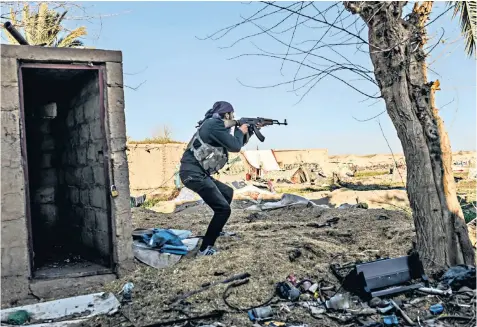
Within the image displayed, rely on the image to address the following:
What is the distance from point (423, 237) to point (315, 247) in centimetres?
123

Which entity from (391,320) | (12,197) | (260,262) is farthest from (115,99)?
(391,320)

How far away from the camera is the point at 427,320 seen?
3615 mm

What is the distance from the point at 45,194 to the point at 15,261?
2.55 metres

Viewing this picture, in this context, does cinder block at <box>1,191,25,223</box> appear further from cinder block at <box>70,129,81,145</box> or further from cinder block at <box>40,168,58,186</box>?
cinder block at <box>40,168,58,186</box>

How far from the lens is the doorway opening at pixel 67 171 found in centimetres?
510

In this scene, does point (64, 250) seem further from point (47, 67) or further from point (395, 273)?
point (395, 273)

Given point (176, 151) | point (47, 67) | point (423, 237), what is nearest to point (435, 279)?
point (423, 237)

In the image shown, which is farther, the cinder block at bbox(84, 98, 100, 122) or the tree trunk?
the cinder block at bbox(84, 98, 100, 122)

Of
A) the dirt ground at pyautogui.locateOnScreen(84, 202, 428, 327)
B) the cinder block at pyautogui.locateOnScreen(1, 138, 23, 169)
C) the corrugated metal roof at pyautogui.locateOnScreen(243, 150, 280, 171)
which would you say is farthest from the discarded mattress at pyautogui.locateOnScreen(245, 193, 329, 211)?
the corrugated metal roof at pyautogui.locateOnScreen(243, 150, 280, 171)

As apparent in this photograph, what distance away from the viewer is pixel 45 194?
6844mm

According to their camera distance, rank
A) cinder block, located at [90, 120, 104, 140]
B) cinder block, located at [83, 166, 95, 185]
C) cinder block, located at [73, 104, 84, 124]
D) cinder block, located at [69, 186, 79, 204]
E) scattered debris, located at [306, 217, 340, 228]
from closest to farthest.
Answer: cinder block, located at [90, 120, 104, 140], cinder block, located at [83, 166, 95, 185], cinder block, located at [73, 104, 84, 124], cinder block, located at [69, 186, 79, 204], scattered debris, located at [306, 217, 340, 228]

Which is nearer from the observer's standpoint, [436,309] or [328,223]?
[436,309]

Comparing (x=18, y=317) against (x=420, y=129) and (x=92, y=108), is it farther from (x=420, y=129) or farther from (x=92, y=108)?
(x=420, y=129)

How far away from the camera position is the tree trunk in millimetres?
4586
